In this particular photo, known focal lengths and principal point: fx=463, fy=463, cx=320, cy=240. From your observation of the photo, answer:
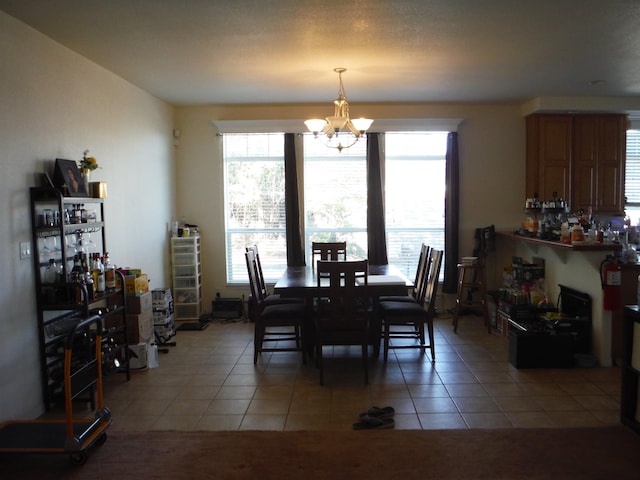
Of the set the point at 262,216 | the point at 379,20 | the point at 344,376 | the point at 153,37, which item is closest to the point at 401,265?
the point at 262,216

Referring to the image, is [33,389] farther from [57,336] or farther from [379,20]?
[379,20]

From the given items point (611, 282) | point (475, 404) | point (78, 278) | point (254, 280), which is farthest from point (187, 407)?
point (611, 282)

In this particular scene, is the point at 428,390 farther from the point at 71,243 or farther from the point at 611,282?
the point at 71,243

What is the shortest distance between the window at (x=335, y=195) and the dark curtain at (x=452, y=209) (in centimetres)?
105

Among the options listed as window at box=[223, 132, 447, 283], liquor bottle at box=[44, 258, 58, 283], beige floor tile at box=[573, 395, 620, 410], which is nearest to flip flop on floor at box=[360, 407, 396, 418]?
beige floor tile at box=[573, 395, 620, 410]

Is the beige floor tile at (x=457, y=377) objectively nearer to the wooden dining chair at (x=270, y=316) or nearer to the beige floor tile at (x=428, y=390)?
the beige floor tile at (x=428, y=390)

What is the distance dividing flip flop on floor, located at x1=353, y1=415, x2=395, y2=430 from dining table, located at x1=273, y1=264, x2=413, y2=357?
1.15m

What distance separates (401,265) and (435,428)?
3293mm

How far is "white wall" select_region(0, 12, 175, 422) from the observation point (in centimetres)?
301

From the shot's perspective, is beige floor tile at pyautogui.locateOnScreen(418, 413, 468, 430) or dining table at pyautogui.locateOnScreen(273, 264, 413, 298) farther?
dining table at pyautogui.locateOnScreen(273, 264, 413, 298)

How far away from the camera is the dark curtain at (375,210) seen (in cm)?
590

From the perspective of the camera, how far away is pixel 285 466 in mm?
2609

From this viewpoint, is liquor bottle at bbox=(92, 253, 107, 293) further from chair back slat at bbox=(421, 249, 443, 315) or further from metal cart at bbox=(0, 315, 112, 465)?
chair back slat at bbox=(421, 249, 443, 315)

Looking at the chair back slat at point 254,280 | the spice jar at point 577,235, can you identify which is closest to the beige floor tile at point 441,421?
the chair back slat at point 254,280
